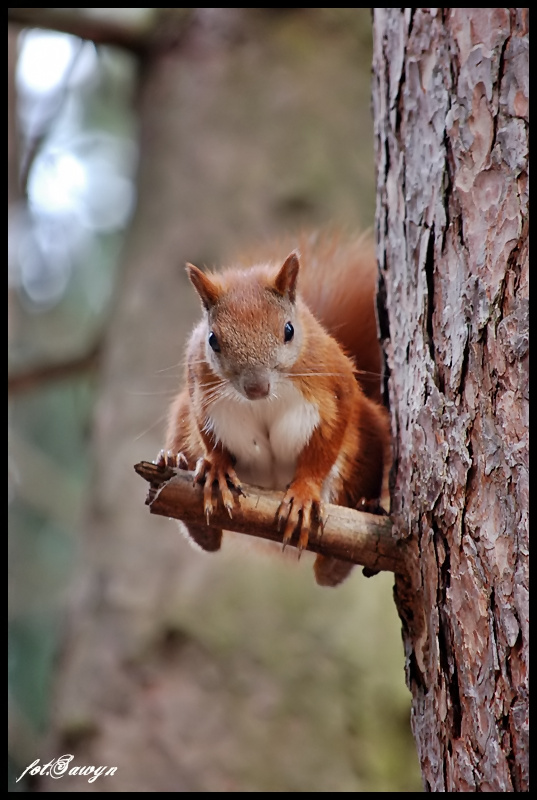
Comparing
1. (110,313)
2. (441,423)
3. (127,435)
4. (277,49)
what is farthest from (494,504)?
(277,49)

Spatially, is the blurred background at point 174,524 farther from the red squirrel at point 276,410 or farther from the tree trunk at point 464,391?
the tree trunk at point 464,391

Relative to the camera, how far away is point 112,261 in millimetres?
4516

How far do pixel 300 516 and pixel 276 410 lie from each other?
231mm

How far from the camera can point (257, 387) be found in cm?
118

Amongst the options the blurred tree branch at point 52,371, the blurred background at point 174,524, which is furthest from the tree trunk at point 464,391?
the blurred tree branch at point 52,371

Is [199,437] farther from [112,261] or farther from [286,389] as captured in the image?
[112,261]

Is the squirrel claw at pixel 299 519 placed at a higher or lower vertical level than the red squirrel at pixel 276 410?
lower

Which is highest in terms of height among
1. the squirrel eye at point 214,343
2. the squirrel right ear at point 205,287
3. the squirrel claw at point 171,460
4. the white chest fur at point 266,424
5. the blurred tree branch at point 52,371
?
the blurred tree branch at point 52,371

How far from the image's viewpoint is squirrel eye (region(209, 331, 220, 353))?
123 cm

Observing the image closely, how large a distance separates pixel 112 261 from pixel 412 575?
3.73m

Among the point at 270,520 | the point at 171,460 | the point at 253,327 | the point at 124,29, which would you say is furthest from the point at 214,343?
the point at 124,29

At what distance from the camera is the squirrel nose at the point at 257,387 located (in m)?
1.18

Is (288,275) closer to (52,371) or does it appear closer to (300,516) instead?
(300,516)

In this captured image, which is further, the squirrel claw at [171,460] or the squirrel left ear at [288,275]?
the squirrel left ear at [288,275]
